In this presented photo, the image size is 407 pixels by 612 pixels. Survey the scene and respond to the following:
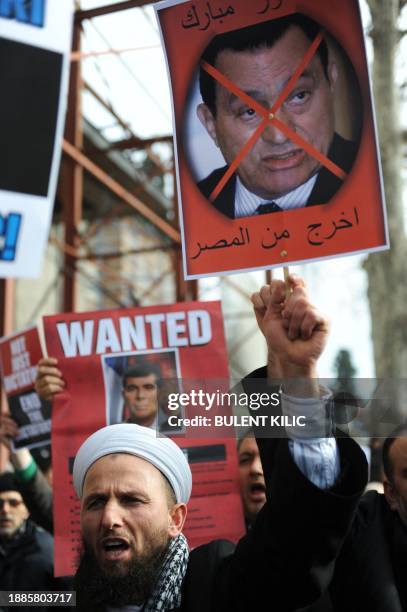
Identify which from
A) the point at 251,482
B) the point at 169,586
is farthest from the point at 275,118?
the point at 251,482

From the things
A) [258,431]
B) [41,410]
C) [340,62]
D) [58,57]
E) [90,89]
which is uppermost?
[90,89]

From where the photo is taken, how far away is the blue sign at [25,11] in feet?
12.4

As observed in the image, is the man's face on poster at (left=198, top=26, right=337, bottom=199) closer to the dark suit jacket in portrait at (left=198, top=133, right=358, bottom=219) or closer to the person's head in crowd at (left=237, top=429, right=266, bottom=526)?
the dark suit jacket in portrait at (left=198, top=133, right=358, bottom=219)

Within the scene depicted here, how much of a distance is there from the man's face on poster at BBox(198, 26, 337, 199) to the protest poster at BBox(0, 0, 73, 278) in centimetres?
153

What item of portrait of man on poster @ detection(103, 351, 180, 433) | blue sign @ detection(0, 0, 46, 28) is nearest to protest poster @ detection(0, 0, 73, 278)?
blue sign @ detection(0, 0, 46, 28)

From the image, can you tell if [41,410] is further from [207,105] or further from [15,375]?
[207,105]

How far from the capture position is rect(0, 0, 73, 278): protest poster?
3.51 metres

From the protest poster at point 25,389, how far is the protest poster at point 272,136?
121 cm

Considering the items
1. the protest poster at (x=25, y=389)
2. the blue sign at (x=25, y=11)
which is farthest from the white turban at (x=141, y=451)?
the blue sign at (x=25, y=11)

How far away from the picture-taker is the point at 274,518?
1489 mm

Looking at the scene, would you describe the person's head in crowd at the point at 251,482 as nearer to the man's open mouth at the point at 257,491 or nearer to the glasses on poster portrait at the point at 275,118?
the man's open mouth at the point at 257,491

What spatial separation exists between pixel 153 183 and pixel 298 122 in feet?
52.5

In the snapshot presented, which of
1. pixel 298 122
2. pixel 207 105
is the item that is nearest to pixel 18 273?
pixel 207 105

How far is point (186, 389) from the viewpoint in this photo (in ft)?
5.61
